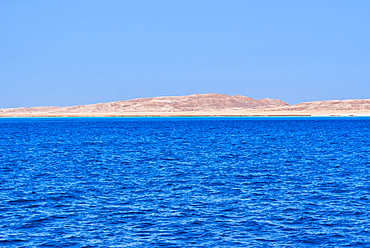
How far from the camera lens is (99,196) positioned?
89.0ft

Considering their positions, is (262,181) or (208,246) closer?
(208,246)

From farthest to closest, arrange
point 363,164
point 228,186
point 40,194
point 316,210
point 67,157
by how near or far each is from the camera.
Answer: point 67,157 → point 363,164 → point 228,186 → point 40,194 → point 316,210

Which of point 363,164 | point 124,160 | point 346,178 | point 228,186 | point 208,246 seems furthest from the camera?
point 124,160

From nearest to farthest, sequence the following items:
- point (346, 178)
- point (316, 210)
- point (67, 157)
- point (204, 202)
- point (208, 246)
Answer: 1. point (208, 246)
2. point (316, 210)
3. point (204, 202)
4. point (346, 178)
5. point (67, 157)

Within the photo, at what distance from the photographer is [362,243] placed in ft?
61.1

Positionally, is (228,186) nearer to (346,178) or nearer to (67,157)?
(346,178)

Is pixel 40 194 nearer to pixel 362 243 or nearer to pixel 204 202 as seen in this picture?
pixel 204 202

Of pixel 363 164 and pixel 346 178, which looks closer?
pixel 346 178

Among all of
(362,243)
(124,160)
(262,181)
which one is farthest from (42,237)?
(124,160)

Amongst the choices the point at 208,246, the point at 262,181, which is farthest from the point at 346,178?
the point at 208,246

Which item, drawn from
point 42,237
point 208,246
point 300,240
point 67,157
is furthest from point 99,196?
point 67,157

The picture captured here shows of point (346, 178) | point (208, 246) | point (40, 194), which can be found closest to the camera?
point (208, 246)

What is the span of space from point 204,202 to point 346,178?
12.2 m

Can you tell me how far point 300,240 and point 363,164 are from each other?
82.4 ft
